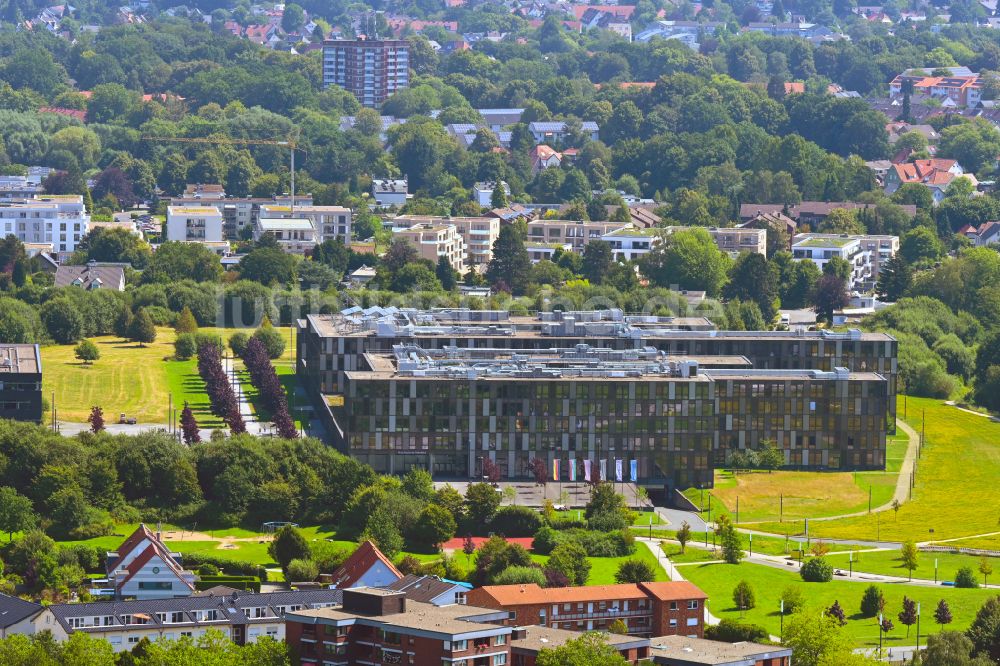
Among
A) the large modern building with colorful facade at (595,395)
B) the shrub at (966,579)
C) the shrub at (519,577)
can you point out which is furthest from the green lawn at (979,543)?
the shrub at (519,577)

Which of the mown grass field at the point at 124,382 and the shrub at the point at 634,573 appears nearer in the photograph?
the shrub at the point at 634,573

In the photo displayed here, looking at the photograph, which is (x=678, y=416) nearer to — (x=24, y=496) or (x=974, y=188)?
(x=24, y=496)

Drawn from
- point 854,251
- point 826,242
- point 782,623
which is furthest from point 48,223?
point 782,623

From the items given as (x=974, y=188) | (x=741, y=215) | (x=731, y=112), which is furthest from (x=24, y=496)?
(x=731, y=112)

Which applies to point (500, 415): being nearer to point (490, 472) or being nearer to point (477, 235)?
point (490, 472)

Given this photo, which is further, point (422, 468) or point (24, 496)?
point (422, 468)

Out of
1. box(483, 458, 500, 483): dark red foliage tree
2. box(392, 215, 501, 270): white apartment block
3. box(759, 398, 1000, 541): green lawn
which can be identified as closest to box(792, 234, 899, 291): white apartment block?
box(392, 215, 501, 270): white apartment block

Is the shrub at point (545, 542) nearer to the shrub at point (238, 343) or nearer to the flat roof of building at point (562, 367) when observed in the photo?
the flat roof of building at point (562, 367)
